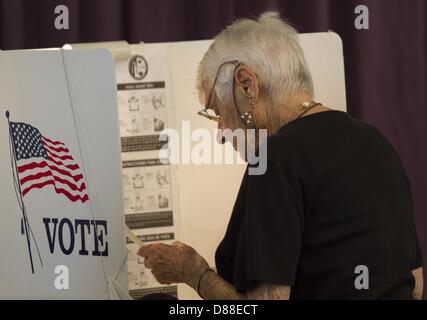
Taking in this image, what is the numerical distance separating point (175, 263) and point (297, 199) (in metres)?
0.36

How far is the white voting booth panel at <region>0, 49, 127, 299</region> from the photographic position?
3.84ft

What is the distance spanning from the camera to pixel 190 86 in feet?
5.82

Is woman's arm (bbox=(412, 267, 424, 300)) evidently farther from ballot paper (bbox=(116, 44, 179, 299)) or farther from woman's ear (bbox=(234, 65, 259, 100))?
ballot paper (bbox=(116, 44, 179, 299))

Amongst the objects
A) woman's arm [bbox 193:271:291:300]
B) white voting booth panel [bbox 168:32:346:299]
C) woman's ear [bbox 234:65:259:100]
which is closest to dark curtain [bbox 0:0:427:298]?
white voting booth panel [bbox 168:32:346:299]

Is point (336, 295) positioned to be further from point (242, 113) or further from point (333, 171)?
point (242, 113)

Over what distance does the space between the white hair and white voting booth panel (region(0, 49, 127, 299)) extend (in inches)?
9.2

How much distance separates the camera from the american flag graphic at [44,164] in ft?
3.87

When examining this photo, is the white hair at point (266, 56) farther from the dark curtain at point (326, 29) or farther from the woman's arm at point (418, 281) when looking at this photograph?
the dark curtain at point (326, 29)

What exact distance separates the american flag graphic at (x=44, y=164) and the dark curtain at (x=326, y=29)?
1.08m

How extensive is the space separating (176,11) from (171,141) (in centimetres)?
65

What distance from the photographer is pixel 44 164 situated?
46.8 inches

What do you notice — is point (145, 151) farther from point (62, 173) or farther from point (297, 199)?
point (297, 199)

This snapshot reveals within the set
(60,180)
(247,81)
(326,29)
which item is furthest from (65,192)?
(326,29)

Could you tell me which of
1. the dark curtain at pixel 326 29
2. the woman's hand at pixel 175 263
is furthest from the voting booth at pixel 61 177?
the dark curtain at pixel 326 29
